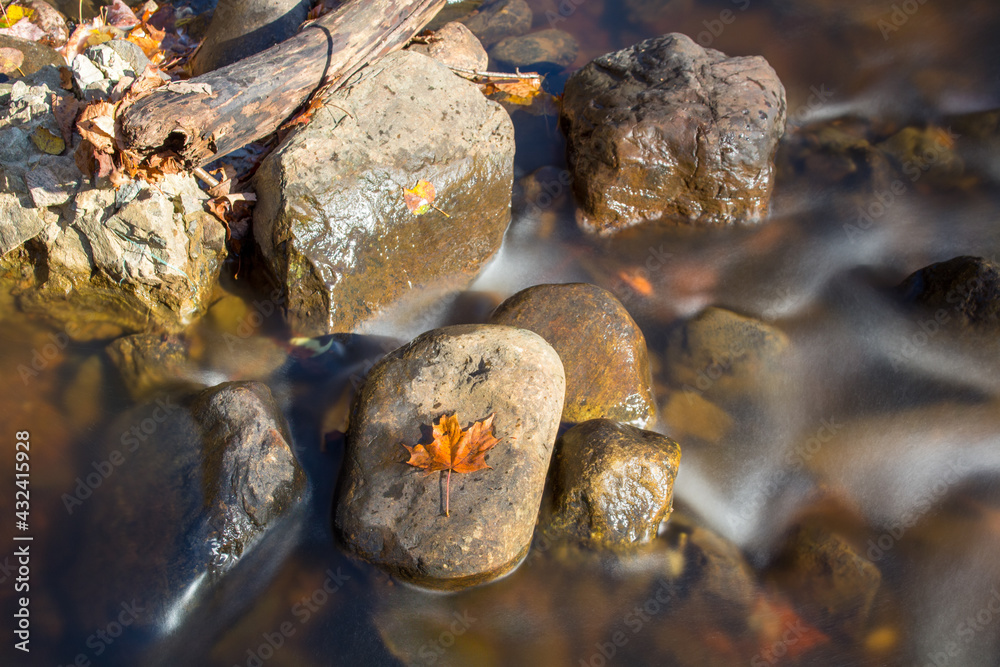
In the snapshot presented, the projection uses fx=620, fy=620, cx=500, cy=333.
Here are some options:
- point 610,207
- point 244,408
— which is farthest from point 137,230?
point 610,207

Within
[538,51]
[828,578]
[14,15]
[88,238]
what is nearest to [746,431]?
[828,578]

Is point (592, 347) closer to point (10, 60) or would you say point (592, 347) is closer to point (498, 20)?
point (498, 20)

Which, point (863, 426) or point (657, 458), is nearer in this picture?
point (657, 458)

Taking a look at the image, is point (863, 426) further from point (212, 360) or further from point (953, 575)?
point (212, 360)

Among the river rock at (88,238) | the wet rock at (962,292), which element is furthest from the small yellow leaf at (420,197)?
the wet rock at (962,292)

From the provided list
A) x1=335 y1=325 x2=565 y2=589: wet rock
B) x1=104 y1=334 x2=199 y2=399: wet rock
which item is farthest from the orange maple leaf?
x1=104 y1=334 x2=199 y2=399: wet rock

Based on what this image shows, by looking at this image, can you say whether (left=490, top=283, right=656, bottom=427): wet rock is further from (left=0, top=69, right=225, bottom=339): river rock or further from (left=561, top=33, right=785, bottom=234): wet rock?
(left=0, top=69, right=225, bottom=339): river rock
